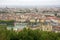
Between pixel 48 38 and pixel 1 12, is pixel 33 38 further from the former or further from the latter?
pixel 1 12

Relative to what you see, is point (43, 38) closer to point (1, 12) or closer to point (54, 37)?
point (54, 37)

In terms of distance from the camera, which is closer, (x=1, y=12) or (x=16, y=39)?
(x=16, y=39)

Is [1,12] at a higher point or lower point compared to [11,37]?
lower

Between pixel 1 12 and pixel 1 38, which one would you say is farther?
pixel 1 12

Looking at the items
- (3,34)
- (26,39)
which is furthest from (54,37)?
(3,34)

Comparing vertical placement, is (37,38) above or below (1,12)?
above

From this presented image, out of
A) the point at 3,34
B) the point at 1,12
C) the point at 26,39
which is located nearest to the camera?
the point at 26,39

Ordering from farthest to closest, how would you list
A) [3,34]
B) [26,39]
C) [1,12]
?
[1,12] < [3,34] < [26,39]

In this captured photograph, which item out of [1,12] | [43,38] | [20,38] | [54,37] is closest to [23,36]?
[20,38]

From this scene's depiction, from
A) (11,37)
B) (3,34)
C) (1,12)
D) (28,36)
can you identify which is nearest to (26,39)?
(28,36)
